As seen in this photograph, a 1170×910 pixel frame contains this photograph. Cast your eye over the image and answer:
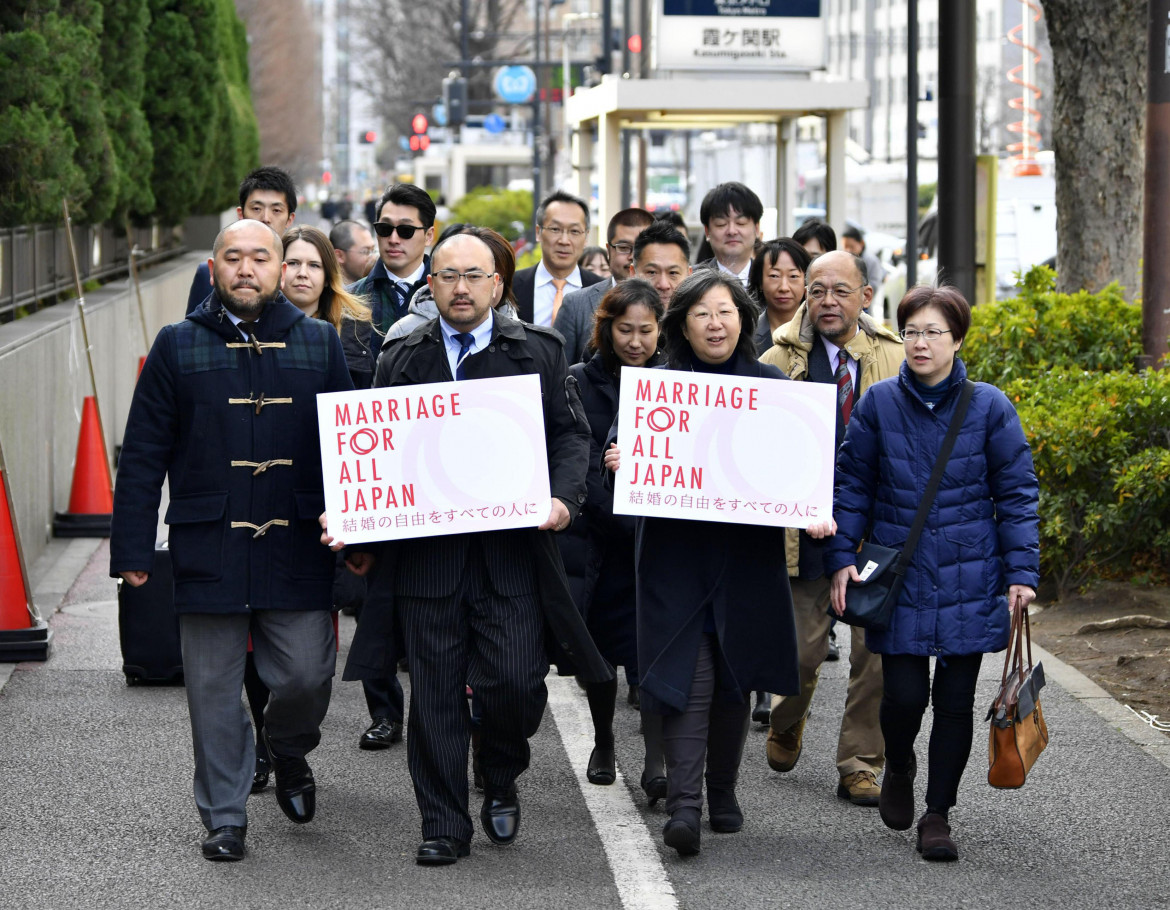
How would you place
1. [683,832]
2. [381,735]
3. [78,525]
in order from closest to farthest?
1. [683,832]
2. [381,735]
3. [78,525]

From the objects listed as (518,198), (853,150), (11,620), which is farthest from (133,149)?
(853,150)

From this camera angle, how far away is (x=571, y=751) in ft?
22.8

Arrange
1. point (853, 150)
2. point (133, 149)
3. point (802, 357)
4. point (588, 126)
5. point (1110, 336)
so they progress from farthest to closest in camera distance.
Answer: point (853, 150) < point (133, 149) < point (588, 126) < point (1110, 336) < point (802, 357)

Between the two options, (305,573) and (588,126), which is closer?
(305,573)

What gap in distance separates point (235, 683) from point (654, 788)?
146 centimetres

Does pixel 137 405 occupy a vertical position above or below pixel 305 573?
above

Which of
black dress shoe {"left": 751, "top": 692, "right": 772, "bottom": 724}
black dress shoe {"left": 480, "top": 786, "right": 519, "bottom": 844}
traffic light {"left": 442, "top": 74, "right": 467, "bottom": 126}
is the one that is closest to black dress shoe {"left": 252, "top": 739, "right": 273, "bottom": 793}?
black dress shoe {"left": 480, "top": 786, "right": 519, "bottom": 844}

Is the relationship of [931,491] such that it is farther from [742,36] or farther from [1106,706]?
[742,36]

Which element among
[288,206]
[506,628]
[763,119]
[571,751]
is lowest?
[571,751]

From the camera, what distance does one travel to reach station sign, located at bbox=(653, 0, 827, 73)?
15.0 meters

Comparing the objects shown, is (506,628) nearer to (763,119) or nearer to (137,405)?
(137,405)

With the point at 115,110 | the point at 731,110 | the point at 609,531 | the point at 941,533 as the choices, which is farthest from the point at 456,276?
the point at 115,110

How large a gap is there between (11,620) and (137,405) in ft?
11.1

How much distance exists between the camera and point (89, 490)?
1215 centimetres
